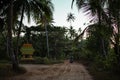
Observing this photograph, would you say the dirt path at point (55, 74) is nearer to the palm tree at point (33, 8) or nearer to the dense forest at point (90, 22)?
the dense forest at point (90, 22)

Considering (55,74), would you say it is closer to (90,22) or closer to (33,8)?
(90,22)

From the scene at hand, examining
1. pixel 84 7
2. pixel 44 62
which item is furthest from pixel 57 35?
pixel 84 7

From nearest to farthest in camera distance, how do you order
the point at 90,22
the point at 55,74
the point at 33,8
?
the point at 90,22 → the point at 55,74 → the point at 33,8


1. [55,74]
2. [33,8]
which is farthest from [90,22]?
[33,8]

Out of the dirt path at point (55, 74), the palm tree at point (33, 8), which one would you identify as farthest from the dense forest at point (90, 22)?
the dirt path at point (55, 74)

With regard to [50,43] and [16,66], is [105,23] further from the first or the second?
[50,43]

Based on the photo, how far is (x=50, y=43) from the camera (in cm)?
5488

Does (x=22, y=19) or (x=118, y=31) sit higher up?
(x=22, y=19)

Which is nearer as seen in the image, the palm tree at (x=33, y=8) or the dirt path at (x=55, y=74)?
the dirt path at (x=55, y=74)

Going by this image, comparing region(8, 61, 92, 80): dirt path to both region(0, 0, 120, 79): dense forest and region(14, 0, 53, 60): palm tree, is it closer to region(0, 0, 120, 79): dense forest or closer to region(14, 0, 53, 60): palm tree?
region(0, 0, 120, 79): dense forest

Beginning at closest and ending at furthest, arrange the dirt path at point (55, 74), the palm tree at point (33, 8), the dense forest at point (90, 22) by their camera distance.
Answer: the dense forest at point (90, 22) < the dirt path at point (55, 74) < the palm tree at point (33, 8)

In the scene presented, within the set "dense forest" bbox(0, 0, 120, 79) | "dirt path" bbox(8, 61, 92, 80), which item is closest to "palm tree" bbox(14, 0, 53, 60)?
"dense forest" bbox(0, 0, 120, 79)

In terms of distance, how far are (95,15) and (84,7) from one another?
1020 millimetres

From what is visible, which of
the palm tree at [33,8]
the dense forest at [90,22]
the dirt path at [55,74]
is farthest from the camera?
the palm tree at [33,8]
